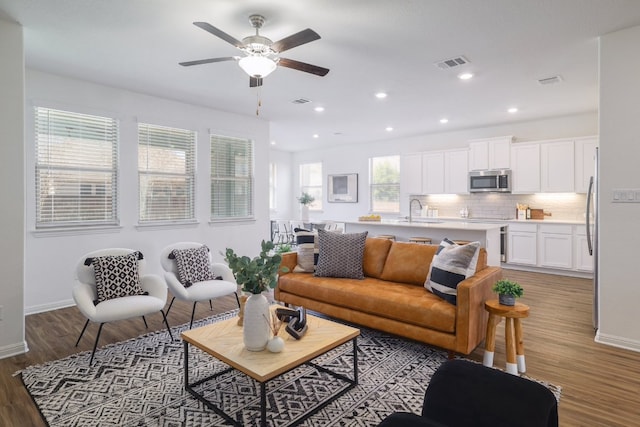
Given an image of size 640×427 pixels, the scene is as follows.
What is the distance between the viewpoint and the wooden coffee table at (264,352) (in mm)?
1976

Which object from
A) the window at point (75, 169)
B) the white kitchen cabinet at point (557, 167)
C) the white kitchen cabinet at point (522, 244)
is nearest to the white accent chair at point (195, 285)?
the window at point (75, 169)

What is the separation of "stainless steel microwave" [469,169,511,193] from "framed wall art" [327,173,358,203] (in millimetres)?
3143

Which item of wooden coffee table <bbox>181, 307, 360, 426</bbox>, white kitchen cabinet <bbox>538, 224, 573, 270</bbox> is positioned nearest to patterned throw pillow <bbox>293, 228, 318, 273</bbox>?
wooden coffee table <bbox>181, 307, 360, 426</bbox>

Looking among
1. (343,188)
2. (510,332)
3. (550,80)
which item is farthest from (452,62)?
(343,188)

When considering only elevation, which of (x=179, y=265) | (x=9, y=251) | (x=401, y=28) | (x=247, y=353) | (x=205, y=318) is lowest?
(x=205, y=318)

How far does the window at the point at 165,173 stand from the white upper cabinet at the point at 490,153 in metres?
5.34

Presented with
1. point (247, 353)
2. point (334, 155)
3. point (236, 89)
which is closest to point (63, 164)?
point (236, 89)

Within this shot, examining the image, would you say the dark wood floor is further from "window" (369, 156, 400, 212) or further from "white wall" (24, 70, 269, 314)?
"window" (369, 156, 400, 212)

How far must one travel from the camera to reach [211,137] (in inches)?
234

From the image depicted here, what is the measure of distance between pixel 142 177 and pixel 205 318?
2418 millimetres

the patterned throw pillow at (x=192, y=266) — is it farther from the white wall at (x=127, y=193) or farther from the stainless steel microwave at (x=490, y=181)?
the stainless steel microwave at (x=490, y=181)

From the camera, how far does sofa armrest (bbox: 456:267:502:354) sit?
2662 millimetres

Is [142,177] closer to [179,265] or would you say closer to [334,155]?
[179,265]

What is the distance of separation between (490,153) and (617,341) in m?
4.50
